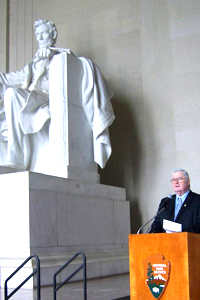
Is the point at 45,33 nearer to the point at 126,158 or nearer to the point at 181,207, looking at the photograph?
the point at 126,158

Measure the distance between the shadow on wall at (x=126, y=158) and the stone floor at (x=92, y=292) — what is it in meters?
2.54

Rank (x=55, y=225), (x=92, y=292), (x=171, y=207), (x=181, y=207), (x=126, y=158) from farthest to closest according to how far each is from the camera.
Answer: (x=126, y=158) < (x=55, y=225) < (x=92, y=292) < (x=171, y=207) < (x=181, y=207)

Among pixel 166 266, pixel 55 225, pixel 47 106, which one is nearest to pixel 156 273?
pixel 166 266

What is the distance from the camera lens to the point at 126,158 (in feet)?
27.1

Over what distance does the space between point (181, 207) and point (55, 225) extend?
210 cm

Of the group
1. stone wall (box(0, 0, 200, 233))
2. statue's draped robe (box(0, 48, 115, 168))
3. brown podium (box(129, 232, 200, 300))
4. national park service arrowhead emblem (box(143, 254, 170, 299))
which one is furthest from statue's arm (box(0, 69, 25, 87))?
national park service arrowhead emblem (box(143, 254, 170, 299))

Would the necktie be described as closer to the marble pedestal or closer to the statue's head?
the marble pedestal

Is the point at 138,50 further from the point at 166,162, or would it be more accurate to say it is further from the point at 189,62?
the point at 166,162

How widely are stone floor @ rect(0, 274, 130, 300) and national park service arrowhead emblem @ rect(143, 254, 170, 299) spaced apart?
0.87m

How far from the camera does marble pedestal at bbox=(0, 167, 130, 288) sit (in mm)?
5324

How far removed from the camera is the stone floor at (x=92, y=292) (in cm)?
432

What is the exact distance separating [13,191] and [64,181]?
2.41ft

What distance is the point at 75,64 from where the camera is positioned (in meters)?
6.76

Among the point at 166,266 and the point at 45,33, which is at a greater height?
the point at 45,33
